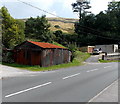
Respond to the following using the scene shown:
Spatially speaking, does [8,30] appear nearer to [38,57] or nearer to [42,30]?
[38,57]

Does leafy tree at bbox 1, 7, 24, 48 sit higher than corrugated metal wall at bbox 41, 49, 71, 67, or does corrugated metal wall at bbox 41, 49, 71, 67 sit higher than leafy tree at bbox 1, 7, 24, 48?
leafy tree at bbox 1, 7, 24, 48

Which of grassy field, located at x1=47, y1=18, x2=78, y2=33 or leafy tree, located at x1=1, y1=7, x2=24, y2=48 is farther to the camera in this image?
grassy field, located at x1=47, y1=18, x2=78, y2=33

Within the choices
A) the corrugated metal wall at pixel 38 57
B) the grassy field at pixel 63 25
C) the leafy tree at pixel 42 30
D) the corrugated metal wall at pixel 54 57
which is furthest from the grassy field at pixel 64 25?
the corrugated metal wall at pixel 38 57

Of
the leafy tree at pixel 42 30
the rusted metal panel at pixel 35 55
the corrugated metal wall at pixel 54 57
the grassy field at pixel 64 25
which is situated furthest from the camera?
the grassy field at pixel 64 25

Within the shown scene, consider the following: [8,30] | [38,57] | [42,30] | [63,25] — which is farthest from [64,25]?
[38,57]

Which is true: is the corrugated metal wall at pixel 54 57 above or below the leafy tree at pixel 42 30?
below

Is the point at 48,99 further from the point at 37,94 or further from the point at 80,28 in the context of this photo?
the point at 80,28

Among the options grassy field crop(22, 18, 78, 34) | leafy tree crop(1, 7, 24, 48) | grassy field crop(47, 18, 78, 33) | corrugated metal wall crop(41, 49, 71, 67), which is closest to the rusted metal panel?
corrugated metal wall crop(41, 49, 71, 67)

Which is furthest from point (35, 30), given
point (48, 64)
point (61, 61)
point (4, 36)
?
point (48, 64)

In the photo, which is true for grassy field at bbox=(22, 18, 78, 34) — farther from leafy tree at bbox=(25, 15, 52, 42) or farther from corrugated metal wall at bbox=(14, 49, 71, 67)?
corrugated metal wall at bbox=(14, 49, 71, 67)

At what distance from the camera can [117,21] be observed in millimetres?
81438

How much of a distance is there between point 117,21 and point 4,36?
178 ft

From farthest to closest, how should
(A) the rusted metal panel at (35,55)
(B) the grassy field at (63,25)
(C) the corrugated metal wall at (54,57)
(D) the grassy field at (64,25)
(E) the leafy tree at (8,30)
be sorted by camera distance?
(D) the grassy field at (64,25) < (B) the grassy field at (63,25) < (E) the leafy tree at (8,30) < (C) the corrugated metal wall at (54,57) < (A) the rusted metal panel at (35,55)

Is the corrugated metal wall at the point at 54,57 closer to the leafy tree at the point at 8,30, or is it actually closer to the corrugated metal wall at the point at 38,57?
the corrugated metal wall at the point at 38,57
